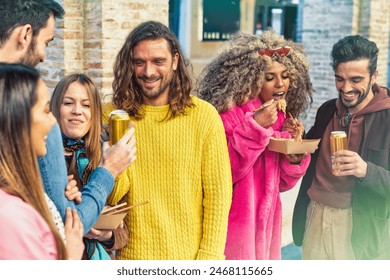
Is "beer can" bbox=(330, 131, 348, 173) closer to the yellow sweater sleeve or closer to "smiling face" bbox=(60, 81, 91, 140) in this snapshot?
the yellow sweater sleeve

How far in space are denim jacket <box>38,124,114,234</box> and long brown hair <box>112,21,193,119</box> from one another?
0.38 meters

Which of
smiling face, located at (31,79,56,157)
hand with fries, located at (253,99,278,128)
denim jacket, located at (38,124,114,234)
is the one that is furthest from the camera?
hand with fries, located at (253,99,278,128)

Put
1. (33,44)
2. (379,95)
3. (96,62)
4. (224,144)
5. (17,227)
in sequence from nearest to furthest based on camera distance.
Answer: (17,227)
(33,44)
(224,144)
(379,95)
(96,62)

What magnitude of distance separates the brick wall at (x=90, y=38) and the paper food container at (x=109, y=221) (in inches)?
48.9

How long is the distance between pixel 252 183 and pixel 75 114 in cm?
75

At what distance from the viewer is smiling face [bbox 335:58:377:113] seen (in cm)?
245

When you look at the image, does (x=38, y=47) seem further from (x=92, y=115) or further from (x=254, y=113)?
(x=254, y=113)

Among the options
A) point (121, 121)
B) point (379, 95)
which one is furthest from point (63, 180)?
point (379, 95)

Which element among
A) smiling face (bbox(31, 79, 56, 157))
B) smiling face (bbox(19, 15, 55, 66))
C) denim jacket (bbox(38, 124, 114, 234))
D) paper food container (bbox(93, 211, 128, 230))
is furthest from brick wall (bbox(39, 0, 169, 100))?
smiling face (bbox(31, 79, 56, 157))

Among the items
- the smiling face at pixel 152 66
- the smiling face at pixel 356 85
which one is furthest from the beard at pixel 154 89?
the smiling face at pixel 356 85

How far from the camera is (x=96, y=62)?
3.16 meters

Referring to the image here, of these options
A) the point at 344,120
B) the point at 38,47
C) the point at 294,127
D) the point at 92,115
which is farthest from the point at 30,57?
the point at 344,120
